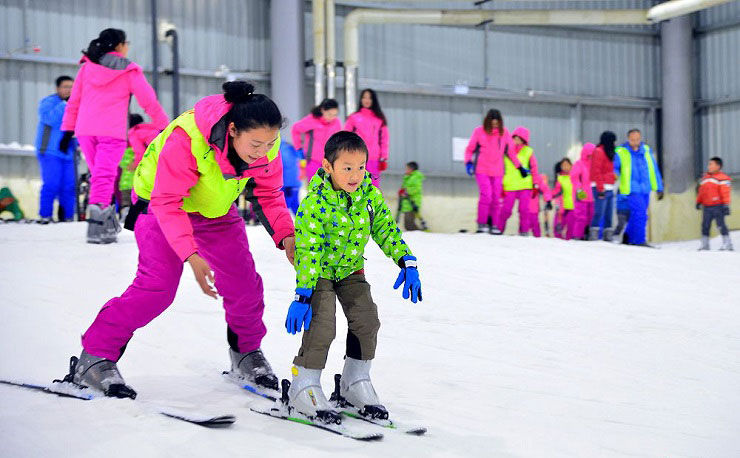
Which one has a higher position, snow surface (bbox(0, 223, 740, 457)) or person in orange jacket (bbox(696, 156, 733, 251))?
person in orange jacket (bbox(696, 156, 733, 251))

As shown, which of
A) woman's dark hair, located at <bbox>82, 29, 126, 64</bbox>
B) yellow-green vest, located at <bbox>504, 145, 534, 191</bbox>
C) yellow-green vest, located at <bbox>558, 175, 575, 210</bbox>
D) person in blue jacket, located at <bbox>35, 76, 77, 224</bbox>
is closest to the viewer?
woman's dark hair, located at <bbox>82, 29, 126, 64</bbox>

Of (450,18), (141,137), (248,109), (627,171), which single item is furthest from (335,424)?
(450,18)

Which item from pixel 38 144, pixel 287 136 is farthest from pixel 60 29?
pixel 38 144

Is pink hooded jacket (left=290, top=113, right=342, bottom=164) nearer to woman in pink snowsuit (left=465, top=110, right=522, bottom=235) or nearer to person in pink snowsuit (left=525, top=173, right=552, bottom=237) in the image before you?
woman in pink snowsuit (left=465, top=110, right=522, bottom=235)

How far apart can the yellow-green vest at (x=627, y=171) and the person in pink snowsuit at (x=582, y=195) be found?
2.63 m

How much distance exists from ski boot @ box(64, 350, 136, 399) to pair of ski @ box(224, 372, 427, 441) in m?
0.54

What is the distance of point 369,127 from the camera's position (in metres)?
10.3

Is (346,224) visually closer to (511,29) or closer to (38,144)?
(38,144)

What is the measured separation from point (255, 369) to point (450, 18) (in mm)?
13796

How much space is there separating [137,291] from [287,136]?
12.7 meters

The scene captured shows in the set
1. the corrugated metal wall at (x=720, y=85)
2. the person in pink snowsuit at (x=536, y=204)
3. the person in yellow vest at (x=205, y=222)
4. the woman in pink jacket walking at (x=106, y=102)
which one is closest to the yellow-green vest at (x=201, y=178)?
the person in yellow vest at (x=205, y=222)

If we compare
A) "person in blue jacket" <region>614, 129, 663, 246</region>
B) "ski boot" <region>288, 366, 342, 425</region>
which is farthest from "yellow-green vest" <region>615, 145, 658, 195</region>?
"ski boot" <region>288, 366, 342, 425</region>

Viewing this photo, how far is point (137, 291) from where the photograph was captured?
12.0 feet

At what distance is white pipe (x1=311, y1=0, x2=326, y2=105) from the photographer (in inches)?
651
